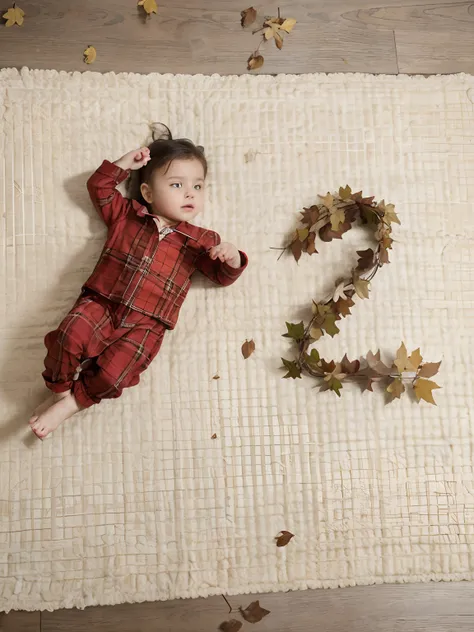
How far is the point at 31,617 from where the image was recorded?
1146 mm

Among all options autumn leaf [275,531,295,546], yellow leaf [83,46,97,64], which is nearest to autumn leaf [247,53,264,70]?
yellow leaf [83,46,97,64]

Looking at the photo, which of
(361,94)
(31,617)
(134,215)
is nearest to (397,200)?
(361,94)

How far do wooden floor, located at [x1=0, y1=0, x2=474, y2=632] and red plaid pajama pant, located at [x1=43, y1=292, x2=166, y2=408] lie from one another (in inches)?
17.3

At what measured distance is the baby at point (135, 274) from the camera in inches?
45.1

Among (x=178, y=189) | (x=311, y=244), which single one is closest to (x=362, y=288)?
(x=311, y=244)

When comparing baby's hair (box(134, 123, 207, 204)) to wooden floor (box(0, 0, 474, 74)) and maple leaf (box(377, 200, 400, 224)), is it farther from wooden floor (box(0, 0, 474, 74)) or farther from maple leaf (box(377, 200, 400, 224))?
maple leaf (box(377, 200, 400, 224))

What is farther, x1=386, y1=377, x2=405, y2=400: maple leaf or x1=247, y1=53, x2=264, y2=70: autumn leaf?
x1=247, y1=53, x2=264, y2=70: autumn leaf

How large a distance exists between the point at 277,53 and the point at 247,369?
0.72 m

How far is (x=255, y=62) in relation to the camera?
1.33m

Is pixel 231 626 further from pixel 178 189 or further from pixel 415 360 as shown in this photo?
pixel 178 189

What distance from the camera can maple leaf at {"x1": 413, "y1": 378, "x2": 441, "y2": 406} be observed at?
1221 mm

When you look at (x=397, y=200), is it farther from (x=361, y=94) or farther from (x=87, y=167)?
(x=87, y=167)

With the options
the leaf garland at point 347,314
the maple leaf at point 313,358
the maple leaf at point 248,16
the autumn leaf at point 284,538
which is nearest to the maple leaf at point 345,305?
the leaf garland at point 347,314

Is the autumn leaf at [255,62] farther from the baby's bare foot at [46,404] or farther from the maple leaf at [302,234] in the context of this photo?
the baby's bare foot at [46,404]
